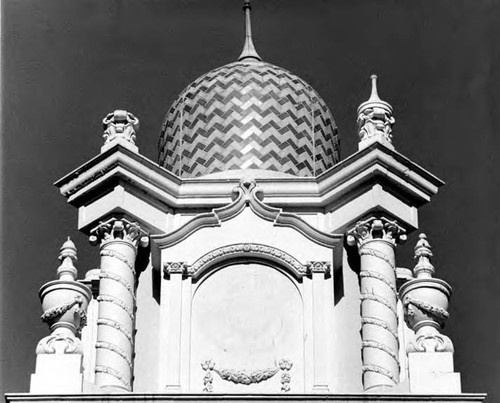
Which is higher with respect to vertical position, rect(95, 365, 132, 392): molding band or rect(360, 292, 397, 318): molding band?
rect(360, 292, 397, 318): molding band

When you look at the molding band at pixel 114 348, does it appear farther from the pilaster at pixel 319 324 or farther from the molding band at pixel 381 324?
the molding band at pixel 381 324

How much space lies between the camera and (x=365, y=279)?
4697 cm

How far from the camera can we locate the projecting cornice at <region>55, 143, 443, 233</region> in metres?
47.6

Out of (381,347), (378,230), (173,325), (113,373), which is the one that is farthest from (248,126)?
(113,373)

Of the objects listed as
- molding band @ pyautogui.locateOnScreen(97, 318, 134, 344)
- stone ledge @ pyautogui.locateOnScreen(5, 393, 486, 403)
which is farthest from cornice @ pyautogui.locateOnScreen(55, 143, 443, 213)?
stone ledge @ pyautogui.locateOnScreen(5, 393, 486, 403)

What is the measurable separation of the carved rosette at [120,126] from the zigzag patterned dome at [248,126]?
163cm

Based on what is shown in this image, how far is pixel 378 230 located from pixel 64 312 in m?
5.07

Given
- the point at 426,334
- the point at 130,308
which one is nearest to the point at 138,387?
the point at 130,308

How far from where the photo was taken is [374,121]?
48.5m

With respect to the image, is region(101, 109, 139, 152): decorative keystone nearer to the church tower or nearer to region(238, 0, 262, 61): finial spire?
the church tower

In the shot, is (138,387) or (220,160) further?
(220,160)

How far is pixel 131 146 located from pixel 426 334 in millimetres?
5744

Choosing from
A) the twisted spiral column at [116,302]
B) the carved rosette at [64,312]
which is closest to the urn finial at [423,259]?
the twisted spiral column at [116,302]

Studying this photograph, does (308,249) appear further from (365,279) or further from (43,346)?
(43,346)
